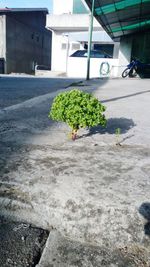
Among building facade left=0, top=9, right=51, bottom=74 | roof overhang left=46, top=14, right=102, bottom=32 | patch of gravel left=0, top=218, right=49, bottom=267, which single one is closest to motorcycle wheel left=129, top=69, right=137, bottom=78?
roof overhang left=46, top=14, right=102, bottom=32

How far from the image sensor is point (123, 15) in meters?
11.7

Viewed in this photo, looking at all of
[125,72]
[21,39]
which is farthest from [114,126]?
[21,39]

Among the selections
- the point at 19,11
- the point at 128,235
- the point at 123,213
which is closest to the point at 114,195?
the point at 123,213

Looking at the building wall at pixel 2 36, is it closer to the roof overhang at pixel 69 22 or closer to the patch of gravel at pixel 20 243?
the roof overhang at pixel 69 22

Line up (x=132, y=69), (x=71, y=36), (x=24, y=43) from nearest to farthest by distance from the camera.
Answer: (x=132, y=69), (x=71, y=36), (x=24, y=43)

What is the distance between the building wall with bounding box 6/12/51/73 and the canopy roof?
1286 centimetres

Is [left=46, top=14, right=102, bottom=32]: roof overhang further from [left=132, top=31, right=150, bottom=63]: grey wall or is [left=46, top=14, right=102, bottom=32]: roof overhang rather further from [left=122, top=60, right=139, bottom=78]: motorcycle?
[left=122, top=60, right=139, bottom=78]: motorcycle

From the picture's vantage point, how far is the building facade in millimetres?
23859

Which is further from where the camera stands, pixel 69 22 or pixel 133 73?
pixel 69 22

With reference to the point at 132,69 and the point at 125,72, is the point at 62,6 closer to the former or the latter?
the point at 125,72

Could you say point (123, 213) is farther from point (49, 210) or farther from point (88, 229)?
point (49, 210)

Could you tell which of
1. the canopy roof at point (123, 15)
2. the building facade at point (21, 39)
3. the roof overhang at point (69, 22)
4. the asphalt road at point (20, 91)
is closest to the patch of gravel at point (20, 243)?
the asphalt road at point (20, 91)

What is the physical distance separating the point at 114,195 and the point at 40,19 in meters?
30.5

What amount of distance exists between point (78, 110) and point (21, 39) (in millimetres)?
25939
